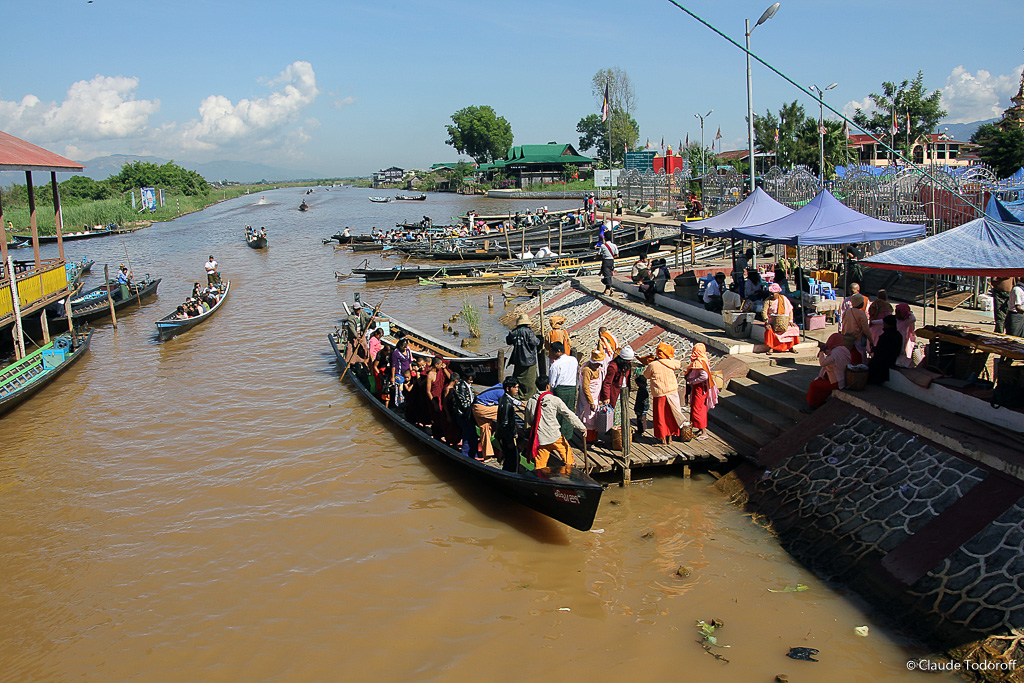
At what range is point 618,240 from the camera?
31.6 m

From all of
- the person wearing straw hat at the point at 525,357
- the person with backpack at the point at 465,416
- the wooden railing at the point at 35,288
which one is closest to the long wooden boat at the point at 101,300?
the wooden railing at the point at 35,288

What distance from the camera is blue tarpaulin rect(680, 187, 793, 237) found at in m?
14.8

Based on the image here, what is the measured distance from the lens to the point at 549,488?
25.1ft

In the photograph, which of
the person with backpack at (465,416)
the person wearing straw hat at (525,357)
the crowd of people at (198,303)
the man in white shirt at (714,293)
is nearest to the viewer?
the person with backpack at (465,416)

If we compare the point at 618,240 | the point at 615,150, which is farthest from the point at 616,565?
the point at 615,150

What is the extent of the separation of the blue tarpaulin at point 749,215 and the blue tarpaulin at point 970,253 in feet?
19.4

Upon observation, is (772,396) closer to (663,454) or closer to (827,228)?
(663,454)

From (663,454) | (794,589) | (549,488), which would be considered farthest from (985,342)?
(549,488)

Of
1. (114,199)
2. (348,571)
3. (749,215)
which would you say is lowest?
(348,571)

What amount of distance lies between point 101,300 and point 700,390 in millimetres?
24217

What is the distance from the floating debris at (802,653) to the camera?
5.77m

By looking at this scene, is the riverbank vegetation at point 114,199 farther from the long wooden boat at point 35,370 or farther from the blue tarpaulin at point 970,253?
the blue tarpaulin at point 970,253

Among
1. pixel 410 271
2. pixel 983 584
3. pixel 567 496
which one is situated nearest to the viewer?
pixel 983 584

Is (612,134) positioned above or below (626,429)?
above
